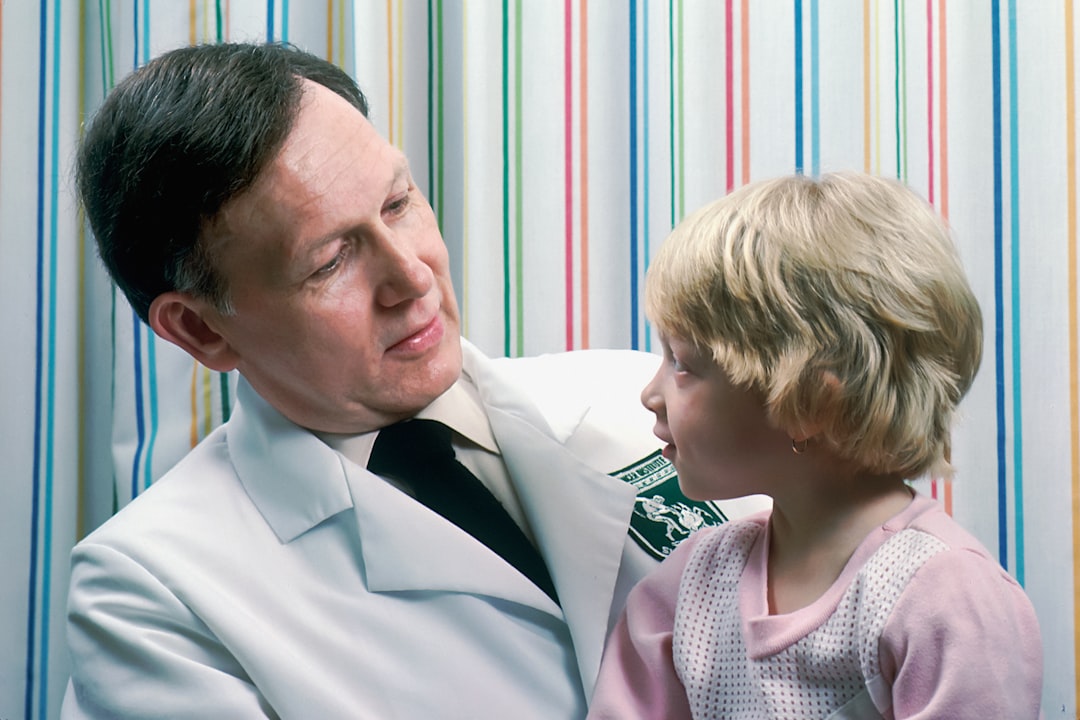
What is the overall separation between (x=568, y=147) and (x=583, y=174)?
45 millimetres

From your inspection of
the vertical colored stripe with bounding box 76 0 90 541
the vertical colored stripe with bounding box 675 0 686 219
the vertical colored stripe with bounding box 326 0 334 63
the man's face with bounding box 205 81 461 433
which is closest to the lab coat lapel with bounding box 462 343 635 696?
the man's face with bounding box 205 81 461 433

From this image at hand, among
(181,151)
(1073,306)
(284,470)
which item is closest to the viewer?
(181,151)

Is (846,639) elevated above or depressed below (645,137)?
below

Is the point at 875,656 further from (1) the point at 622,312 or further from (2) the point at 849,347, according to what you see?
(1) the point at 622,312

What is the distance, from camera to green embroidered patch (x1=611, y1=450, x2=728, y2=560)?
3.95ft

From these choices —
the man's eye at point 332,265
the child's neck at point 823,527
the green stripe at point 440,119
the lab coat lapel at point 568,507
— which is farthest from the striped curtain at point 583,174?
the child's neck at point 823,527

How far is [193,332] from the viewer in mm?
1225

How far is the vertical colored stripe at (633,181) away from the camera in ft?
5.29

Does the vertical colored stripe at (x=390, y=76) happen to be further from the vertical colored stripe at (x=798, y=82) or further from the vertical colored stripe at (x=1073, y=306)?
the vertical colored stripe at (x=1073, y=306)

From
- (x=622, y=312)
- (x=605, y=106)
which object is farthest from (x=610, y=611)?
(x=605, y=106)

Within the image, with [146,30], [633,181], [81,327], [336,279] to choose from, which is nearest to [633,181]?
[633,181]

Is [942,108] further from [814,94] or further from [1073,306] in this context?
[1073,306]

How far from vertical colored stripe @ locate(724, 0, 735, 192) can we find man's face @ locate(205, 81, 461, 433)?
1.80 feet

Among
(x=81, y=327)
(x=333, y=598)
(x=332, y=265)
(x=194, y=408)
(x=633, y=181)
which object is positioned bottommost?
(x=333, y=598)
